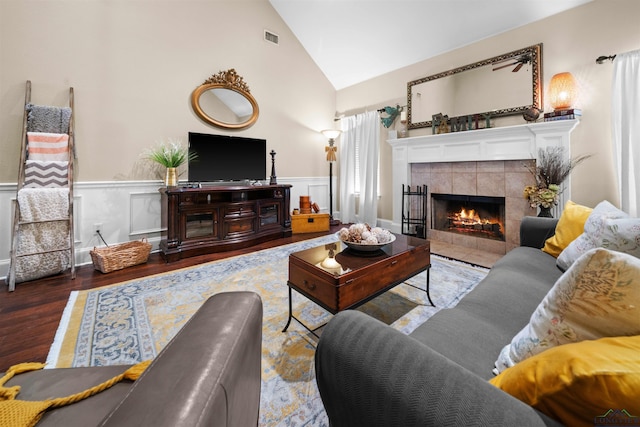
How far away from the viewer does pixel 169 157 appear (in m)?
3.12

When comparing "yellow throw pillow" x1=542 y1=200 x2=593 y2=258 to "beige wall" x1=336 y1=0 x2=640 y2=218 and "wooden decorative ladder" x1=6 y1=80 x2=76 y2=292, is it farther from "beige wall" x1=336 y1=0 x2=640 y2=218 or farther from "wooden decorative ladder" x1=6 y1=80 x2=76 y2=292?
"wooden decorative ladder" x1=6 y1=80 x2=76 y2=292

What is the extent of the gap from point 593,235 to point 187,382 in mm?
1873

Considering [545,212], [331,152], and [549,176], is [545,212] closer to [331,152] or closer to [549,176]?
[549,176]

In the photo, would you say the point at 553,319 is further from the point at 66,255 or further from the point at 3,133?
the point at 3,133

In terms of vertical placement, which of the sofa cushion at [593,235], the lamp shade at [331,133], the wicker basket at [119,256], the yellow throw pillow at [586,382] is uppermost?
the lamp shade at [331,133]

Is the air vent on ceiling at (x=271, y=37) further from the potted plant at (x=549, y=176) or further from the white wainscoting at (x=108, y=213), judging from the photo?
the potted plant at (x=549, y=176)

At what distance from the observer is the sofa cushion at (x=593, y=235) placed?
1.30 metres

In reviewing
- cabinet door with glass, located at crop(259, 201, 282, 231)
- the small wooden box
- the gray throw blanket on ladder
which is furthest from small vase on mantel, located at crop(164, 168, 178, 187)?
the small wooden box

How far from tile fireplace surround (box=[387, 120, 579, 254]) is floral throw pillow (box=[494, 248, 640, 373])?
3016 mm

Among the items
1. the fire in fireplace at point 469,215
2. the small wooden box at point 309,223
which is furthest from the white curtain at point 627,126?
the small wooden box at point 309,223

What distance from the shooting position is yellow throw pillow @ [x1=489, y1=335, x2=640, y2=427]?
1.31 ft

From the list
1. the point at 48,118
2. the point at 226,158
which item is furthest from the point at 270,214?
the point at 48,118

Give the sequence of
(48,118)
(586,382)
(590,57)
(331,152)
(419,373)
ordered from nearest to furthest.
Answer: (586,382) < (419,373) < (48,118) < (590,57) < (331,152)

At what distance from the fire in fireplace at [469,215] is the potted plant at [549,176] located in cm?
56
